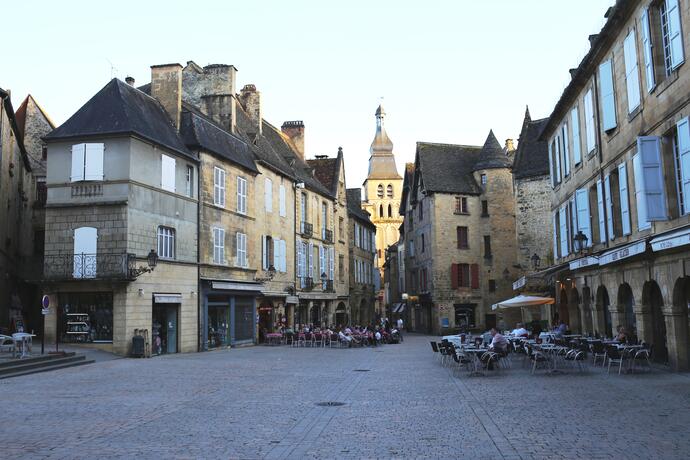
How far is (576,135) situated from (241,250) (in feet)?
49.3

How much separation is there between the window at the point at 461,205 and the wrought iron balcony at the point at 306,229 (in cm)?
1168

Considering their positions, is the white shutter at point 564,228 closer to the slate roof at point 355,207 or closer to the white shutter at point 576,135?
the white shutter at point 576,135

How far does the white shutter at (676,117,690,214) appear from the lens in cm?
1303

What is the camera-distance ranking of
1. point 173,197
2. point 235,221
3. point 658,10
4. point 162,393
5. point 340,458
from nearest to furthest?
point 340,458 → point 162,393 → point 658,10 → point 173,197 → point 235,221

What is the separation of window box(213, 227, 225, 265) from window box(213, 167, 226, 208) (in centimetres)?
112

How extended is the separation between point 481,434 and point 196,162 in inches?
788

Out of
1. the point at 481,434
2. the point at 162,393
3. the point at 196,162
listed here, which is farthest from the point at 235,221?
the point at 481,434

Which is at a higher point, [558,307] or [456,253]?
[456,253]

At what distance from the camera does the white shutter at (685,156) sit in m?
13.0

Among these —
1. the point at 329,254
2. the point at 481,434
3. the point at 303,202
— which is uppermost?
the point at 303,202

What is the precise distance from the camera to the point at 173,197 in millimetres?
24734

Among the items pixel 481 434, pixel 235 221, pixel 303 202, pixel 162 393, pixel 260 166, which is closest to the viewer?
pixel 481 434

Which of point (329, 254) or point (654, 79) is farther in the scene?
point (329, 254)

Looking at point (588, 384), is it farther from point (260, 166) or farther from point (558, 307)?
point (260, 166)
